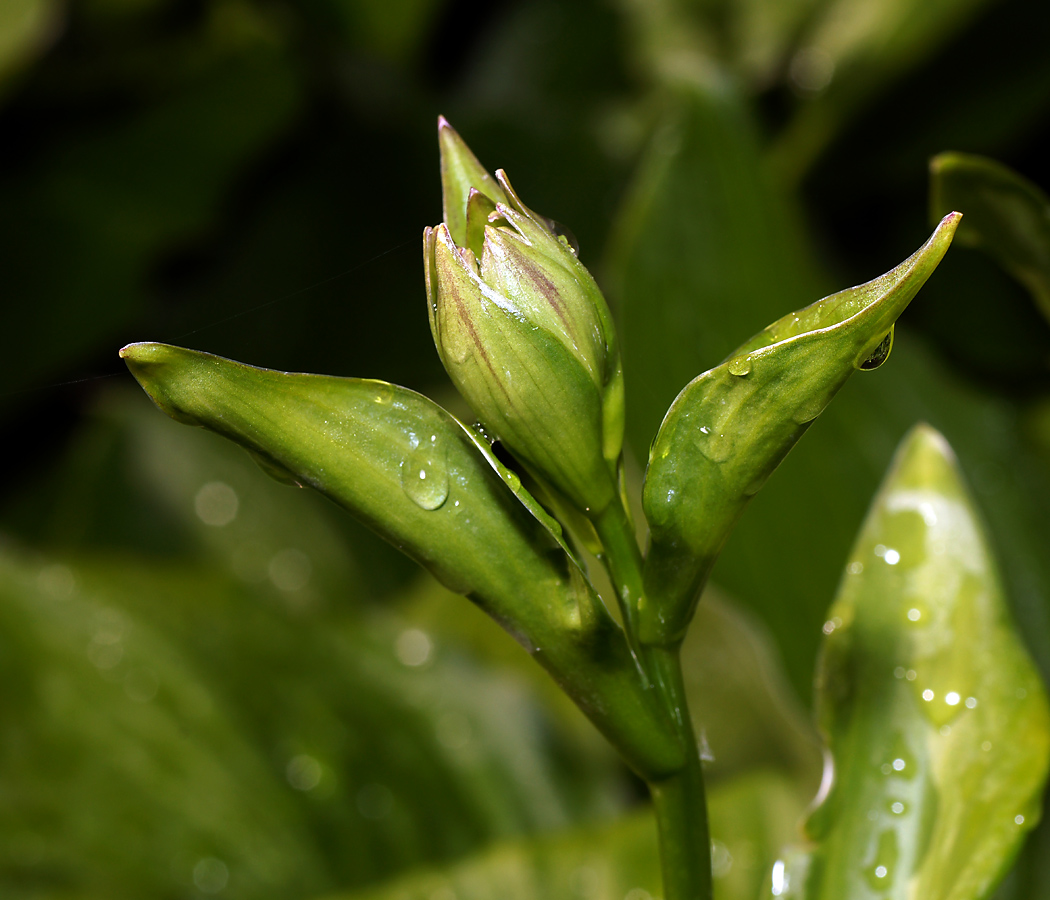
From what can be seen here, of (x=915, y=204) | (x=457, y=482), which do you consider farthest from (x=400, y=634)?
(x=915, y=204)

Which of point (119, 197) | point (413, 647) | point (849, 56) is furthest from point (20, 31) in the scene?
point (849, 56)

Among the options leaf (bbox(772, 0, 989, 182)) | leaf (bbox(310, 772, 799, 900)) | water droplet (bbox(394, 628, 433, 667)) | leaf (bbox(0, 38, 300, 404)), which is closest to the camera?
leaf (bbox(310, 772, 799, 900))

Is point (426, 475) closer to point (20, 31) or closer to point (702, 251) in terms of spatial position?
point (702, 251)

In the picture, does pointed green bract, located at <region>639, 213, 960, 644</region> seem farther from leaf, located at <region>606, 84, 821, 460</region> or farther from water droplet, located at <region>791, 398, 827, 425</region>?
leaf, located at <region>606, 84, 821, 460</region>

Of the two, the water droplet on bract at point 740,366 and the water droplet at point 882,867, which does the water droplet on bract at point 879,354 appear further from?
the water droplet at point 882,867

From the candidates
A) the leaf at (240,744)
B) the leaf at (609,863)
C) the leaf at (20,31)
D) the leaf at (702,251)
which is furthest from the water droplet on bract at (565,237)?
the leaf at (20,31)

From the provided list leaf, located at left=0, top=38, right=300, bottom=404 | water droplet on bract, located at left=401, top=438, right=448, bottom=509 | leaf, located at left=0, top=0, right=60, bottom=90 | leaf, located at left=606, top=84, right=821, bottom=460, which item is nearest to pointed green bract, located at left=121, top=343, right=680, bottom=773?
water droplet on bract, located at left=401, top=438, right=448, bottom=509

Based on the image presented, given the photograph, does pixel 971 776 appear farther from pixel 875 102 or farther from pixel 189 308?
pixel 189 308
